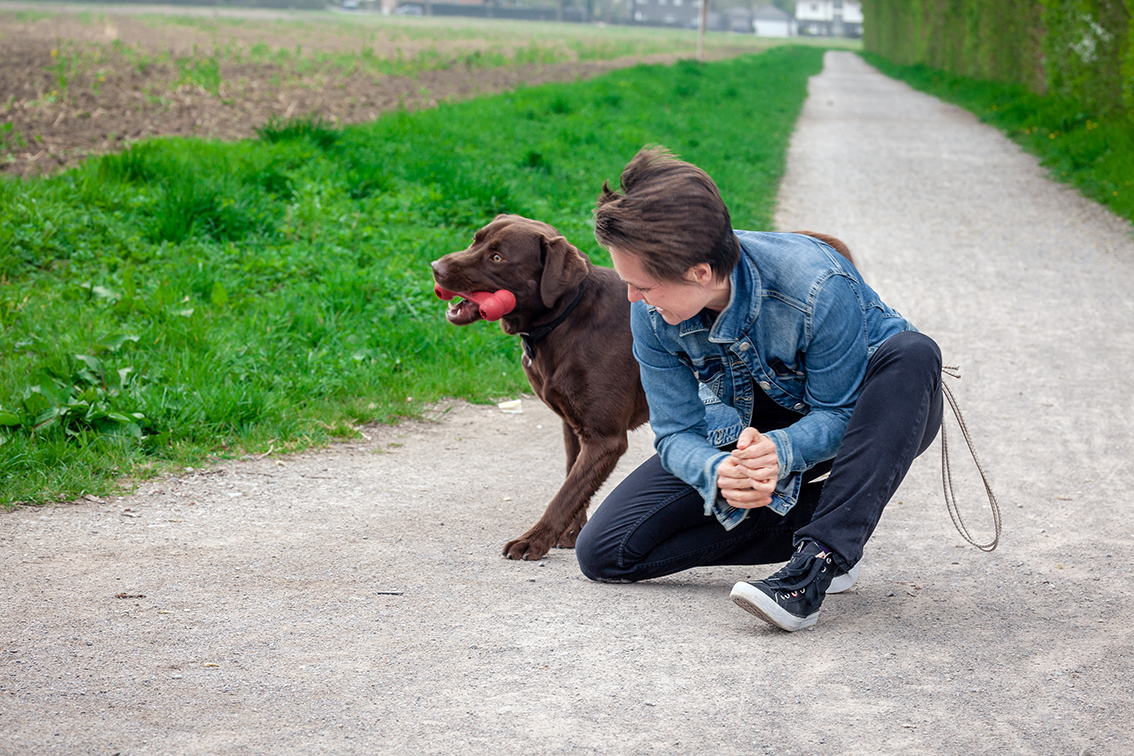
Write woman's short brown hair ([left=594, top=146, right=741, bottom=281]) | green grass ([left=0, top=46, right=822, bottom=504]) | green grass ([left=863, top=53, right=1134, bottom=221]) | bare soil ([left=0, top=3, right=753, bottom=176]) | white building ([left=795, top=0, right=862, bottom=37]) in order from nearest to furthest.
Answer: woman's short brown hair ([left=594, top=146, right=741, bottom=281]) → green grass ([left=0, top=46, right=822, bottom=504]) → bare soil ([left=0, top=3, right=753, bottom=176]) → green grass ([left=863, top=53, right=1134, bottom=221]) → white building ([left=795, top=0, right=862, bottom=37])

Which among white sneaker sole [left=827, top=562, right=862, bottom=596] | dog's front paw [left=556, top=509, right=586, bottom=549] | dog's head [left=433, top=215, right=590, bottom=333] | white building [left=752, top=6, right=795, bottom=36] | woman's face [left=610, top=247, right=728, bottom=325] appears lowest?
dog's front paw [left=556, top=509, right=586, bottom=549]

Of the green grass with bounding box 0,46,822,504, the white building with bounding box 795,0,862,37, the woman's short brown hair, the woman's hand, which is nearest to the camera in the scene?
the woman's short brown hair

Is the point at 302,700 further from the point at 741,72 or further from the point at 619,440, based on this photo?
the point at 741,72

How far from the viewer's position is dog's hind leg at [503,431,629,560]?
3.73 m

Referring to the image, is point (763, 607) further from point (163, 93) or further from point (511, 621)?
point (163, 93)

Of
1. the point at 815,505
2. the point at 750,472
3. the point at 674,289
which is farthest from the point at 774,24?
the point at 750,472

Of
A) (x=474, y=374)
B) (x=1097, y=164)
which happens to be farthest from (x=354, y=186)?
(x=1097, y=164)

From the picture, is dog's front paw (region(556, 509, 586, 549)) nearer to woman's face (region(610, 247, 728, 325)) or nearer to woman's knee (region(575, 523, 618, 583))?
woman's knee (region(575, 523, 618, 583))

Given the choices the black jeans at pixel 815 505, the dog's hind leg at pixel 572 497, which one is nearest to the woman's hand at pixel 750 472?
the black jeans at pixel 815 505

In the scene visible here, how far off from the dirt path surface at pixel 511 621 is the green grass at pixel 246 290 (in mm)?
374

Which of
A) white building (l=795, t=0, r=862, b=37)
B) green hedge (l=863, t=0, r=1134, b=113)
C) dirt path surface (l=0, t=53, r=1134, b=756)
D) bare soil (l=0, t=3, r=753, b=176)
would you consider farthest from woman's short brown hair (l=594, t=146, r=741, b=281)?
white building (l=795, t=0, r=862, b=37)

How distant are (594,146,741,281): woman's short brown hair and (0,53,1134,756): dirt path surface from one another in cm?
109

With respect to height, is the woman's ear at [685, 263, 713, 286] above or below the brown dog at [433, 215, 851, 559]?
above

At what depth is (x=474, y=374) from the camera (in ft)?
19.6
